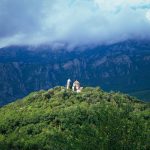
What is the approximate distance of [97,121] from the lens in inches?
2552

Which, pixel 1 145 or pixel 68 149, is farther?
pixel 1 145

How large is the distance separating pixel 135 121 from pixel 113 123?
3.42 metres

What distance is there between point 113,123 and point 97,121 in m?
2.33

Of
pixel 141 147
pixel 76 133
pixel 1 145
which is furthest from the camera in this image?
pixel 1 145

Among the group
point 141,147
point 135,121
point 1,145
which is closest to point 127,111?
point 135,121

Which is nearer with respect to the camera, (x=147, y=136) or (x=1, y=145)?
(x=147, y=136)

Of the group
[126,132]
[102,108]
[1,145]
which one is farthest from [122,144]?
[1,145]

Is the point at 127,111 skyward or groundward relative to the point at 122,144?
skyward

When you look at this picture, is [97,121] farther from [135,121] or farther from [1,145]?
[1,145]

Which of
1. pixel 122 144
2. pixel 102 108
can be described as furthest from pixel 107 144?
pixel 102 108

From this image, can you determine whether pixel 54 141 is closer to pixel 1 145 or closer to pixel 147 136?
pixel 147 136

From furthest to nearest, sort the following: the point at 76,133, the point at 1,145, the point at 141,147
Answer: the point at 1,145, the point at 76,133, the point at 141,147

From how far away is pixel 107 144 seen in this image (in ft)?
203

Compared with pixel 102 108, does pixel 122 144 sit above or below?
below
